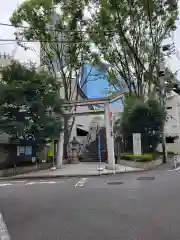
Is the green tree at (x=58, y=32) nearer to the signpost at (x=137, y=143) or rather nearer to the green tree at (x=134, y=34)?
the green tree at (x=134, y=34)

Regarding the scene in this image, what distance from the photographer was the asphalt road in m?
5.93

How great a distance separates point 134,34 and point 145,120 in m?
6.72

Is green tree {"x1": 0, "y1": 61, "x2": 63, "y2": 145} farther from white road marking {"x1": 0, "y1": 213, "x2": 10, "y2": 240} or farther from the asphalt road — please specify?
white road marking {"x1": 0, "y1": 213, "x2": 10, "y2": 240}

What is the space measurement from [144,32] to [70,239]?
72.8ft

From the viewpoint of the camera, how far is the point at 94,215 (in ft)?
24.5

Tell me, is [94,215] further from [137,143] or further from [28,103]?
[137,143]

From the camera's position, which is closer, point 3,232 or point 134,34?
point 3,232

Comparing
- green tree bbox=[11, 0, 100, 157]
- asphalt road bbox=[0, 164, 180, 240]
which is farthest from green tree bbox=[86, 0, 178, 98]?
asphalt road bbox=[0, 164, 180, 240]

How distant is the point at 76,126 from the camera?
117 feet

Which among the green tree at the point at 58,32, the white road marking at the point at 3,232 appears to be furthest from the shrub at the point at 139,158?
the white road marking at the point at 3,232

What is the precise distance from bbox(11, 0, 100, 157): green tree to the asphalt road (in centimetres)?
1498

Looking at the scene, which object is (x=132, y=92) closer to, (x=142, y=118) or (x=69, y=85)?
(x=142, y=118)

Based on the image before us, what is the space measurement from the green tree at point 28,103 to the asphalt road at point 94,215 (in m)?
10.1

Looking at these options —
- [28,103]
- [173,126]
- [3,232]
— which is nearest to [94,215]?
[3,232]
